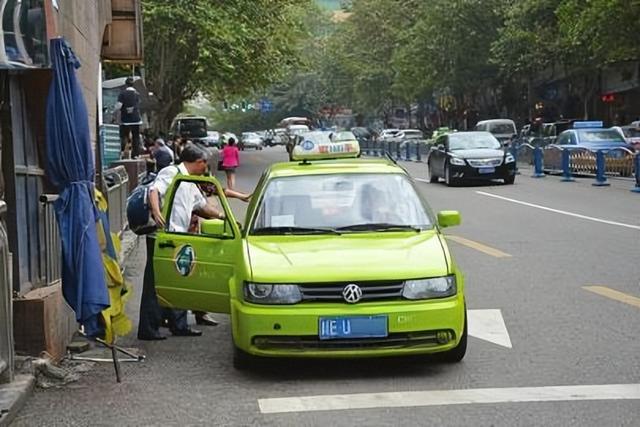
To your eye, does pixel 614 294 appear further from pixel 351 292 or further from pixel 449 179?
pixel 449 179

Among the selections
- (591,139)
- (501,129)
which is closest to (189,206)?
(591,139)

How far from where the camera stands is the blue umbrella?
24.2ft

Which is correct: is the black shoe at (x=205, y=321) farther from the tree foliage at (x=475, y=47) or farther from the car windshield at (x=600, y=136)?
the car windshield at (x=600, y=136)

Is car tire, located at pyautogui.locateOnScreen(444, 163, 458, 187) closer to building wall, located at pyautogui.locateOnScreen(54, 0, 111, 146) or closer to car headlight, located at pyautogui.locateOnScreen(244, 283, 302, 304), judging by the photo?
building wall, located at pyautogui.locateOnScreen(54, 0, 111, 146)

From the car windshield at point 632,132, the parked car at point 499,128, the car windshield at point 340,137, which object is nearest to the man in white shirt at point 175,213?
the car windshield at point 340,137

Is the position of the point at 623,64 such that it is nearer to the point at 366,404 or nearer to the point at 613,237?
the point at 613,237

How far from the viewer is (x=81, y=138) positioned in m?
7.51

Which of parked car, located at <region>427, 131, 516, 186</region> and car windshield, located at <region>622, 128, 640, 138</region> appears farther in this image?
car windshield, located at <region>622, 128, 640, 138</region>

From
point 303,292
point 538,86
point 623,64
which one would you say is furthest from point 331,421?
point 538,86

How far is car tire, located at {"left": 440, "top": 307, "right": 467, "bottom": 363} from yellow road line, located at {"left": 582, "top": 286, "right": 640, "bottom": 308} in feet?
9.90

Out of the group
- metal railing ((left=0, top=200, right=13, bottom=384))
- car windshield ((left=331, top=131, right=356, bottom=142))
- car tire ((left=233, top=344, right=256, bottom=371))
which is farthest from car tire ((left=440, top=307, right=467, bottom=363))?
car windshield ((left=331, top=131, right=356, bottom=142))

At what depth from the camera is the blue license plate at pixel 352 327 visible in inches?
278

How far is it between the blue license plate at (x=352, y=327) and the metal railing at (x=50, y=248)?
8.58ft

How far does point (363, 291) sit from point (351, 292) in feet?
0.29
